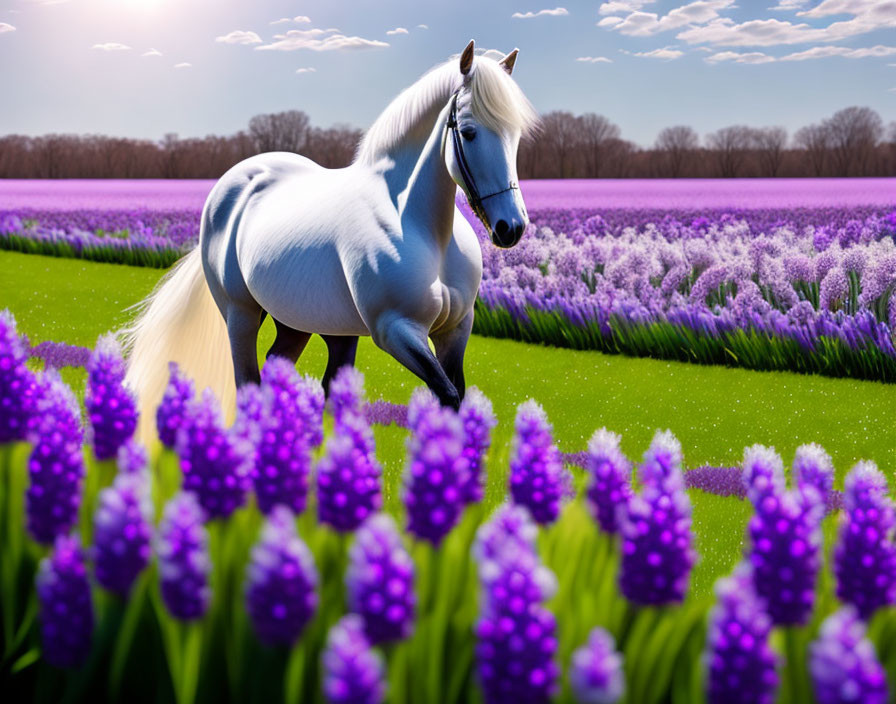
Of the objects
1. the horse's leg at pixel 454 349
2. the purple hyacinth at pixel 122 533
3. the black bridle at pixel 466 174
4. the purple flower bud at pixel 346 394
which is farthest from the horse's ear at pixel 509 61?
the purple hyacinth at pixel 122 533

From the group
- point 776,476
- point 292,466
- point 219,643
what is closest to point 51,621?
point 219,643

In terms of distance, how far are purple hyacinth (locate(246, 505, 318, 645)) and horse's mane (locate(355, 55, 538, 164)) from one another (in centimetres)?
208

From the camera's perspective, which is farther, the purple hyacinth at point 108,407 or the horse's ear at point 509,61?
the horse's ear at point 509,61

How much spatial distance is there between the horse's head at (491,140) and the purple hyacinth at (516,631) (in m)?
1.98

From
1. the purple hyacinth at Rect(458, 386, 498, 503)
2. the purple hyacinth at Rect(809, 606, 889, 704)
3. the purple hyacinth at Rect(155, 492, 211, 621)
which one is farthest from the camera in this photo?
the purple hyacinth at Rect(458, 386, 498, 503)

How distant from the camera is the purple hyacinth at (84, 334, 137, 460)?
2.31m

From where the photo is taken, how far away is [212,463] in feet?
6.31

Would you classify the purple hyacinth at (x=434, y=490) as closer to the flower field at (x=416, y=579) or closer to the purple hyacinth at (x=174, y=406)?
the flower field at (x=416, y=579)

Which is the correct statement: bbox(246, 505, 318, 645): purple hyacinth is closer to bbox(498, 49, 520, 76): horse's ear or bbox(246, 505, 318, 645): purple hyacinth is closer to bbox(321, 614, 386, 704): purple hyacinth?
bbox(321, 614, 386, 704): purple hyacinth

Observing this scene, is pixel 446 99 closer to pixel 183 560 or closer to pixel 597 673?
pixel 183 560

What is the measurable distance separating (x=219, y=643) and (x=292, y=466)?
1.21ft

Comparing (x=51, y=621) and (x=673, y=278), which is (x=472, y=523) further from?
(x=673, y=278)

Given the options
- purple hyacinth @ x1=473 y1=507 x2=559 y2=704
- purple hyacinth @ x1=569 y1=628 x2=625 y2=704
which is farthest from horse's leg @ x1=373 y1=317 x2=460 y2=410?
purple hyacinth @ x1=569 y1=628 x2=625 y2=704

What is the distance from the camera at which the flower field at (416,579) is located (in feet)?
4.84
